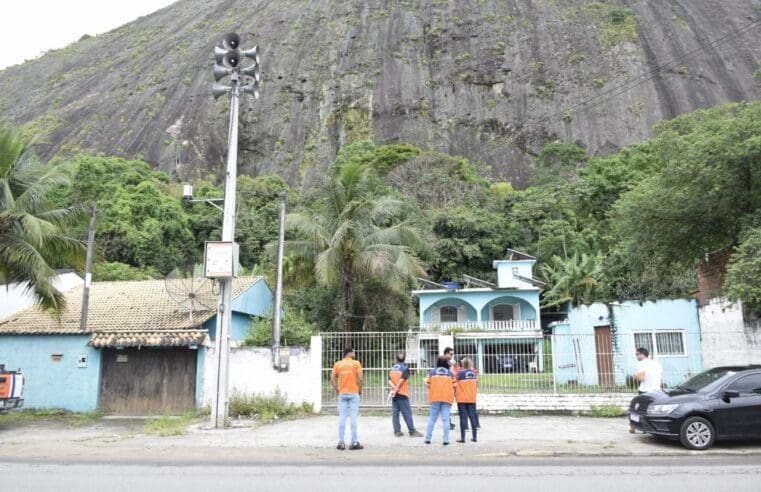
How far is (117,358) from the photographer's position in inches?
665

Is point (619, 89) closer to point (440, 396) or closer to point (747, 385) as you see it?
point (747, 385)

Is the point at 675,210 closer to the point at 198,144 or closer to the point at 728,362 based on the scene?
the point at 728,362

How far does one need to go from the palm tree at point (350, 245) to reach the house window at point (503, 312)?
45.2 ft

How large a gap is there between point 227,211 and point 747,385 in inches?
413

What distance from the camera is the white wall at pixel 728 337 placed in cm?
1412

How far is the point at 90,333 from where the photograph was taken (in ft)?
56.1

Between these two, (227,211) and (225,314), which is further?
(227,211)

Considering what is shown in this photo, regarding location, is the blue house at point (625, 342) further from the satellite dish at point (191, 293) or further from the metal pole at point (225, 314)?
the satellite dish at point (191, 293)

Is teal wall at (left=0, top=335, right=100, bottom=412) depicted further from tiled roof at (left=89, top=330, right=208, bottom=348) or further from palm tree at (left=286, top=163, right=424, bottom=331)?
palm tree at (left=286, top=163, right=424, bottom=331)

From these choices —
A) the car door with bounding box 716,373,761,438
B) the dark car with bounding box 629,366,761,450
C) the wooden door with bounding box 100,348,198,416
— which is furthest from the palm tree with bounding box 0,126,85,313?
the car door with bounding box 716,373,761,438

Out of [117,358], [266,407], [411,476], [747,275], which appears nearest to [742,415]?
[747,275]

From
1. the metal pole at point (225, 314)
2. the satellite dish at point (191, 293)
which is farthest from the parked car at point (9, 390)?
the metal pole at point (225, 314)

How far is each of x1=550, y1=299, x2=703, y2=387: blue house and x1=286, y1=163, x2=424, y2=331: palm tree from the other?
628cm

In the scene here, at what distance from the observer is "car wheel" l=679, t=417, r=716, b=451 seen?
920cm
